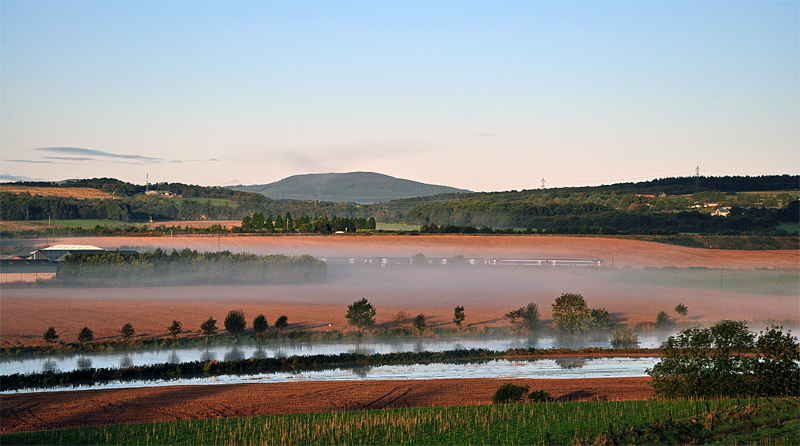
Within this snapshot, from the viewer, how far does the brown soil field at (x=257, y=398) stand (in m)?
19.7

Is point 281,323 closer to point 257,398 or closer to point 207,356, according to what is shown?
point 207,356

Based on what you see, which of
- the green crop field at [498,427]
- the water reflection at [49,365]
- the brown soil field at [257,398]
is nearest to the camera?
the green crop field at [498,427]

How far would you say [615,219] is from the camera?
72688mm

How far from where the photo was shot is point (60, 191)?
286 ft

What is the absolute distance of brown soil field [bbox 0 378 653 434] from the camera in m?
19.7

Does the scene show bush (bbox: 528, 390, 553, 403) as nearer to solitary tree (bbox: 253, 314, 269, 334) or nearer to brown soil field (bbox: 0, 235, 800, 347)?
brown soil field (bbox: 0, 235, 800, 347)

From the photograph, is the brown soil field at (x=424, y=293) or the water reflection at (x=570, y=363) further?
the brown soil field at (x=424, y=293)

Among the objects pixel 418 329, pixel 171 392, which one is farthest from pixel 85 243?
pixel 171 392

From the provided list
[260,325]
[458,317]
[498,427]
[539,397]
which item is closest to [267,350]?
[260,325]

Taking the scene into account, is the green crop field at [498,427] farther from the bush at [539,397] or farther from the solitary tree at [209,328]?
the solitary tree at [209,328]

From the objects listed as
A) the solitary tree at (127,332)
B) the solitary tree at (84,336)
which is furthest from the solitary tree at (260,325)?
the solitary tree at (84,336)

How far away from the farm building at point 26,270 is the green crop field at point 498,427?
33.3 m

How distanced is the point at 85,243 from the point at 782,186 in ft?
263

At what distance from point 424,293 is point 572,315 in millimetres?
13785
